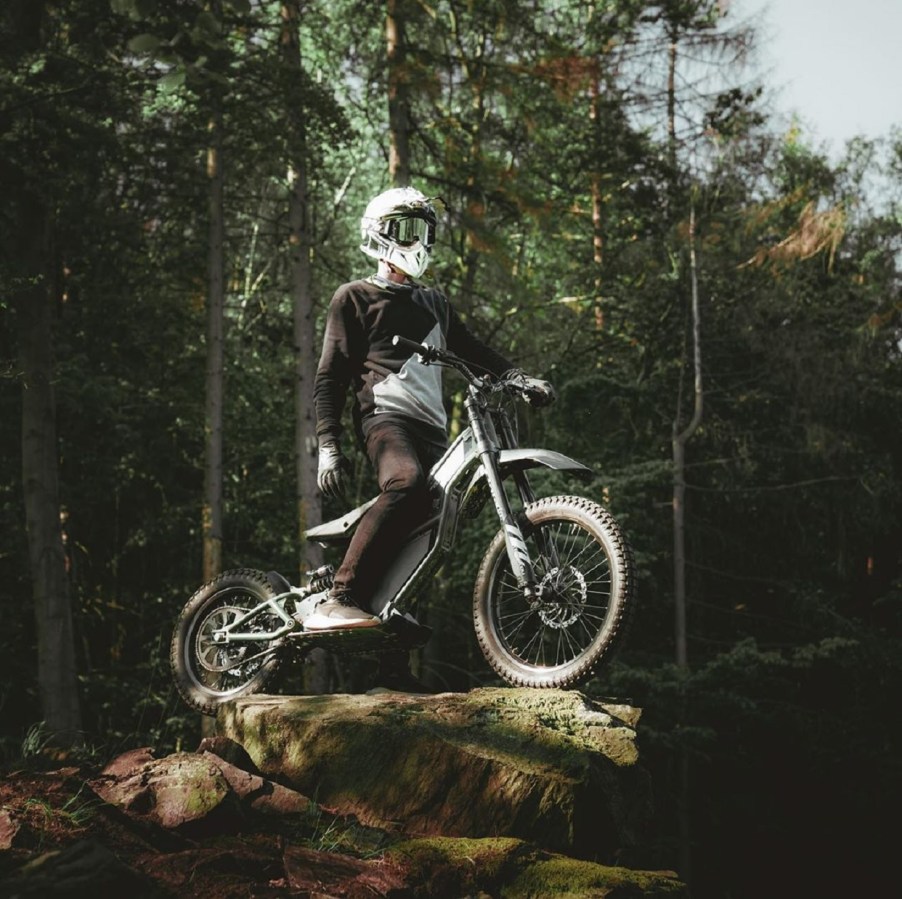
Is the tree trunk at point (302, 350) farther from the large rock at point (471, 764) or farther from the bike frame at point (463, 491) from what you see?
the large rock at point (471, 764)

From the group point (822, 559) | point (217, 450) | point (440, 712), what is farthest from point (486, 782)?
point (822, 559)

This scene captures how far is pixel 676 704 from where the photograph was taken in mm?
→ 13641

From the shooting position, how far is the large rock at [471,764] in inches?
161

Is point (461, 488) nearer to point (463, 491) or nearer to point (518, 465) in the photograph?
point (463, 491)

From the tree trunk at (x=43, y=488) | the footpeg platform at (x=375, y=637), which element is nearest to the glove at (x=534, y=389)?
the footpeg platform at (x=375, y=637)

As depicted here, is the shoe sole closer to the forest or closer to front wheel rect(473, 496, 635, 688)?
front wheel rect(473, 496, 635, 688)

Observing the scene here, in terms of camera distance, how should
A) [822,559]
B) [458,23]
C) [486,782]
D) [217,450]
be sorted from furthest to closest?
[822,559], [458,23], [217,450], [486,782]

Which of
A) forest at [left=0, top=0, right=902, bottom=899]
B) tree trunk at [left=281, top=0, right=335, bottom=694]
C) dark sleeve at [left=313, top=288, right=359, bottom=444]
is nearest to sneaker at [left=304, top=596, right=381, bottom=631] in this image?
dark sleeve at [left=313, top=288, right=359, bottom=444]

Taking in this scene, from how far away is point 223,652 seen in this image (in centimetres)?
556

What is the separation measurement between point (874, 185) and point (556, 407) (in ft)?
36.0

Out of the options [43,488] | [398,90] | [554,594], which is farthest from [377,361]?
[398,90]

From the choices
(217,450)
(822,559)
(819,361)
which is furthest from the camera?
(822,559)

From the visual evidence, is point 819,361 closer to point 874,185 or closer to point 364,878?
point 874,185

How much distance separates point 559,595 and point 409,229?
1.96 m
